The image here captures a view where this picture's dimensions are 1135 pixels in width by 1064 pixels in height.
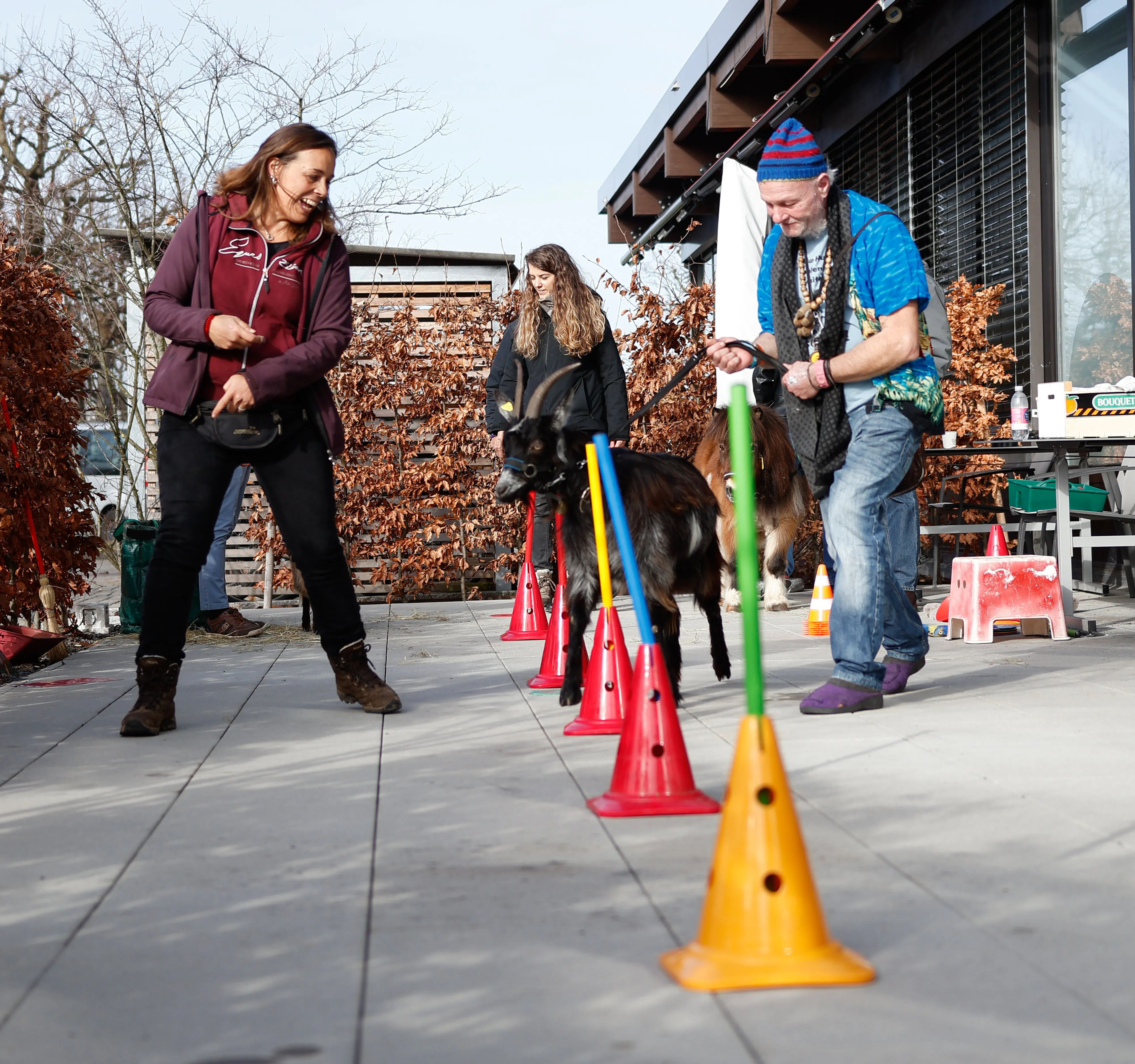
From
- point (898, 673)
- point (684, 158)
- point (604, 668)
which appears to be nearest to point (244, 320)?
point (604, 668)

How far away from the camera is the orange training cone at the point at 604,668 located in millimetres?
4285

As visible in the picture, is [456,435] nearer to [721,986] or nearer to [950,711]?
[950,711]

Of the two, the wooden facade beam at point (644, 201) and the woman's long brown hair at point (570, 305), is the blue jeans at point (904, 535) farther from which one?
the wooden facade beam at point (644, 201)

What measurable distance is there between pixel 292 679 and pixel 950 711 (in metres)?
2.94

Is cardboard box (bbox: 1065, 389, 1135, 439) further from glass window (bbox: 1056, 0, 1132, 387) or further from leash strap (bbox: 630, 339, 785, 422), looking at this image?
leash strap (bbox: 630, 339, 785, 422)

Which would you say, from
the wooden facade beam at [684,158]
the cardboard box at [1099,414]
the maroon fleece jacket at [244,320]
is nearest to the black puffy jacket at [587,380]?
the maroon fleece jacket at [244,320]

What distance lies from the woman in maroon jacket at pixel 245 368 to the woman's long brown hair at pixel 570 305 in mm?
2012

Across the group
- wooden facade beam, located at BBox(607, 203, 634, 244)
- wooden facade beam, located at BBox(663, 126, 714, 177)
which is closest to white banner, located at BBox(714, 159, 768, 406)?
wooden facade beam, located at BBox(663, 126, 714, 177)

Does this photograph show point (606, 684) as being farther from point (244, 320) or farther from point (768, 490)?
point (768, 490)

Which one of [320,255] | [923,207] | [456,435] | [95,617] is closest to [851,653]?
[320,255]

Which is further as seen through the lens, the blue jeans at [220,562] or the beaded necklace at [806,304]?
the blue jeans at [220,562]

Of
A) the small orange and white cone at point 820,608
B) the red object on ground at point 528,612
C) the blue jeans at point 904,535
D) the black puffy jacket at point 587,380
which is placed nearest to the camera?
the blue jeans at point 904,535

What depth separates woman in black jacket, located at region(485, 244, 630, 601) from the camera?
22.0 ft

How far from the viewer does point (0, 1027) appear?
195cm
